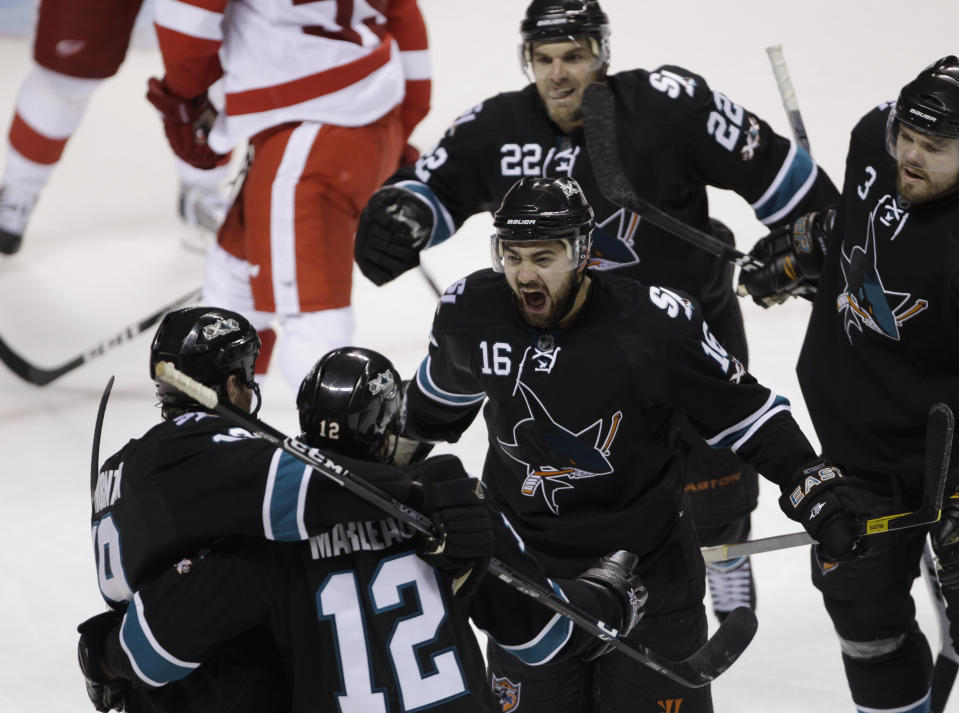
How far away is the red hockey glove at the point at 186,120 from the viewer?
3652mm

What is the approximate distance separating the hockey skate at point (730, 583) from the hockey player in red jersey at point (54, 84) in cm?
192

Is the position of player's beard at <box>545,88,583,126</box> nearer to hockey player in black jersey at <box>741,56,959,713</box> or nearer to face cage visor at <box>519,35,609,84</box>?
face cage visor at <box>519,35,609,84</box>

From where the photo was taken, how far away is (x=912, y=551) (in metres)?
2.42

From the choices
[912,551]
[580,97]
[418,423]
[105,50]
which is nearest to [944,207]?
[912,551]

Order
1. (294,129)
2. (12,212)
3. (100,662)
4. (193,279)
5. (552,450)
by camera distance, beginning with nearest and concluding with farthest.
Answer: (100,662) → (552,450) → (294,129) → (12,212) → (193,279)

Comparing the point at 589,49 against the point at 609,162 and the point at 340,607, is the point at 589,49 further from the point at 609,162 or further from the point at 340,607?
the point at 340,607

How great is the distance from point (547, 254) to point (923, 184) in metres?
0.59

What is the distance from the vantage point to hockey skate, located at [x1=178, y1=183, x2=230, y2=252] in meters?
5.61

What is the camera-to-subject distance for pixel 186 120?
12.1 ft

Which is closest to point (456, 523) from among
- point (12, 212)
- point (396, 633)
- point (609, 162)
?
point (396, 633)

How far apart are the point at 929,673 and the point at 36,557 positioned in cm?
211

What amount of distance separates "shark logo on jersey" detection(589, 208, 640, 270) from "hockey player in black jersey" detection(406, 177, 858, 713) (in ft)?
1.60

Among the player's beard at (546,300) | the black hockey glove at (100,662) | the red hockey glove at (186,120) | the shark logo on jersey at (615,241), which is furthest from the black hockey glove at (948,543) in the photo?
the red hockey glove at (186,120)

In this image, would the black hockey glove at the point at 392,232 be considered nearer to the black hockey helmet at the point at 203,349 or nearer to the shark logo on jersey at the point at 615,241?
the shark logo on jersey at the point at 615,241
